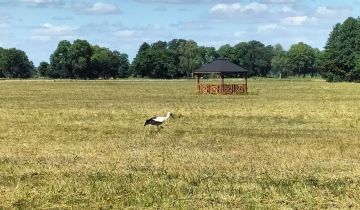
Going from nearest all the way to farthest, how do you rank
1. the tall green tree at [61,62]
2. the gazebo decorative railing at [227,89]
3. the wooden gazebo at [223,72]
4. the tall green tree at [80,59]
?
the wooden gazebo at [223,72] < the gazebo decorative railing at [227,89] < the tall green tree at [80,59] < the tall green tree at [61,62]

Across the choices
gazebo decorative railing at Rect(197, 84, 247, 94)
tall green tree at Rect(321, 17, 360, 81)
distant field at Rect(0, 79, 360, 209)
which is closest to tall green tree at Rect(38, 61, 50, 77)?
tall green tree at Rect(321, 17, 360, 81)

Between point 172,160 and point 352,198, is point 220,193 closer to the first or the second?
point 352,198

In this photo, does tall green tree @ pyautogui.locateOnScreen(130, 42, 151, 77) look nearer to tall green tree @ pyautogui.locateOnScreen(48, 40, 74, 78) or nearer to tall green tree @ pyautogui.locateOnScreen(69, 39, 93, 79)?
tall green tree @ pyautogui.locateOnScreen(69, 39, 93, 79)

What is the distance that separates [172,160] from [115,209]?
555cm

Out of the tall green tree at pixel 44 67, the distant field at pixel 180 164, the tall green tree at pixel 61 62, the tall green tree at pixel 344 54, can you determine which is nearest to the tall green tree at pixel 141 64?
the tall green tree at pixel 61 62

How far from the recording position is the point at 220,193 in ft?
35.8

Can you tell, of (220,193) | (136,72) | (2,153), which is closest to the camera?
(220,193)

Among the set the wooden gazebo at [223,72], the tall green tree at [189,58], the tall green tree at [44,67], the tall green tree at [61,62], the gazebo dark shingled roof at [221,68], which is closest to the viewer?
the gazebo dark shingled roof at [221,68]

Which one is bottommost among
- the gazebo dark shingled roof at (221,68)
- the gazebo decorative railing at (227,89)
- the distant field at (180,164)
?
the gazebo decorative railing at (227,89)

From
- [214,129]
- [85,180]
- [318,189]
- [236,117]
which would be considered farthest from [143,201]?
[236,117]

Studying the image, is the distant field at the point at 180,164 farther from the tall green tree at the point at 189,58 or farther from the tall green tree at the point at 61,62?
the tall green tree at the point at 189,58

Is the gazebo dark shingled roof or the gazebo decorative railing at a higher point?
the gazebo dark shingled roof

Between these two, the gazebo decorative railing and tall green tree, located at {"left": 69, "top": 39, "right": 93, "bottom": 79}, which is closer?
the gazebo decorative railing

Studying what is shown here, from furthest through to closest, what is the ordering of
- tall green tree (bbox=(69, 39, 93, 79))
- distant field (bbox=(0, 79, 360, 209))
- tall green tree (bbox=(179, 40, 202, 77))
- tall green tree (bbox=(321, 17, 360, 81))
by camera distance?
tall green tree (bbox=(179, 40, 202, 77))
tall green tree (bbox=(69, 39, 93, 79))
tall green tree (bbox=(321, 17, 360, 81))
distant field (bbox=(0, 79, 360, 209))
